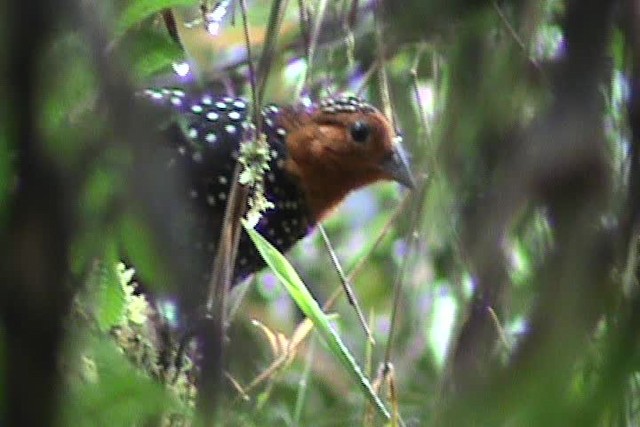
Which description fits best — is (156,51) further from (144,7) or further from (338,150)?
(338,150)

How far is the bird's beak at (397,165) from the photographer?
174cm

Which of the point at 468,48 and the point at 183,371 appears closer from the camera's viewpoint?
the point at 468,48

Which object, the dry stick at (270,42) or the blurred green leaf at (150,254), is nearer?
the blurred green leaf at (150,254)

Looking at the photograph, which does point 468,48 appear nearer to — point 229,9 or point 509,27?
point 509,27

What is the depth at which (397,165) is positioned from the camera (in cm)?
176

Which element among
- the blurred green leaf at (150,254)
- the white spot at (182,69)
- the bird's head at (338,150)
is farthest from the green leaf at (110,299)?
the bird's head at (338,150)

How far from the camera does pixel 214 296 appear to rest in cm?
63

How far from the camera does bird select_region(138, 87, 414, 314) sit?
1.43 meters

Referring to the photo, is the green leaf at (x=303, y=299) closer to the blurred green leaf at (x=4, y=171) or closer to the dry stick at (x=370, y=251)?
the dry stick at (x=370, y=251)

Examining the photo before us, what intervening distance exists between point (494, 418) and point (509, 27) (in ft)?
0.61

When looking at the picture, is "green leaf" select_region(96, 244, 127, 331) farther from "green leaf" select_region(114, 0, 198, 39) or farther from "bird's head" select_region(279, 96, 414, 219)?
"bird's head" select_region(279, 96, 414, 219)

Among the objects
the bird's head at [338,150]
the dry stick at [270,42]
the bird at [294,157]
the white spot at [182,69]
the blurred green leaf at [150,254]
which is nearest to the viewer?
the blurred green leaf at [150,254]

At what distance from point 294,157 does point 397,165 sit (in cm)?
17

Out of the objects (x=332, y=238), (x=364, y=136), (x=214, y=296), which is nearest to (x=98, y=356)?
(x=214, y=296)
